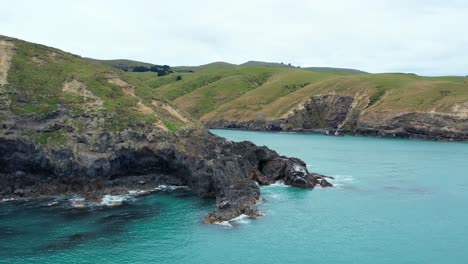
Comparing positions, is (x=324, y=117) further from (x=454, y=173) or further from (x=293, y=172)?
(x=293, y=172)

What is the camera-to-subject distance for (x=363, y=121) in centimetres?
17288

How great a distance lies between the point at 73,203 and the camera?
6494 cm

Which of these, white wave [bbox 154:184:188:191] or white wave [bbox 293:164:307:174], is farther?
white wave [bbox 293:164:307:174]

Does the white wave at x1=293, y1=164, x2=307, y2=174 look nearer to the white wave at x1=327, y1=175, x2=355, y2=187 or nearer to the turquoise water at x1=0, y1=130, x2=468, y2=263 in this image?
the turquoise water at x1=0, y1=130, x2=468, y2=263

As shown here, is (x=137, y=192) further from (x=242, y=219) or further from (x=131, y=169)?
(x=242, y=219)

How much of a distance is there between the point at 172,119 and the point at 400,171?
46491 millimetres

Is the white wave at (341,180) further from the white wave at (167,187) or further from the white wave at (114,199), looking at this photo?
the white wave at (114,199)

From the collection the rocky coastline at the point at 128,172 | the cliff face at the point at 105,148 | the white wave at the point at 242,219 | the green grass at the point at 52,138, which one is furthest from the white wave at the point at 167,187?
the white wave at the point at 242,219

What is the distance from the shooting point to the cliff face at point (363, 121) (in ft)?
503

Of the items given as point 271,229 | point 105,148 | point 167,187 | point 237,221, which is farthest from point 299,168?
point 105,148

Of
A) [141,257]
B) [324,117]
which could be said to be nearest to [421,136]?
[324,117]

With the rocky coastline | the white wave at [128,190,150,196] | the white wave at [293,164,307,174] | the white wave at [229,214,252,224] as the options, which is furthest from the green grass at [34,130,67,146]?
the white wave at [293,164,307,174]

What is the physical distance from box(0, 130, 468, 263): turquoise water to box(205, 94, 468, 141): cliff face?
249ft

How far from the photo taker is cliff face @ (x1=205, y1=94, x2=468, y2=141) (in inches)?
6033
